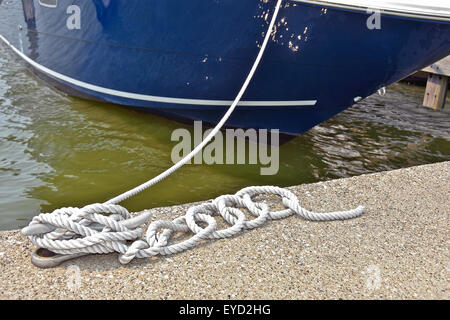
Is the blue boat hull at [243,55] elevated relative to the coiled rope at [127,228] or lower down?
elevated

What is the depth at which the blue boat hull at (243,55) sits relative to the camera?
3.74 m

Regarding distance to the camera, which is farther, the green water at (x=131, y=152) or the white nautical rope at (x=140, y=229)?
the green water at (x=131, y=152)

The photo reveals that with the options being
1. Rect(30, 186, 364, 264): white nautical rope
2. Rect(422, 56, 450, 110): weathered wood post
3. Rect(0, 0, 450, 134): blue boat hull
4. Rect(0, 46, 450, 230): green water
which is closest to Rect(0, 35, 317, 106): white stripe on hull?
Rect(0, 0, 450, 134): blue boat hull

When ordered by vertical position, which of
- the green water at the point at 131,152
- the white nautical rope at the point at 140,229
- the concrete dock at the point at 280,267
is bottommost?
the green water at the point at 131,152

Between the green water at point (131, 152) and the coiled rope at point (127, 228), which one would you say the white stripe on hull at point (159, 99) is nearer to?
the green water at point (131, 152)

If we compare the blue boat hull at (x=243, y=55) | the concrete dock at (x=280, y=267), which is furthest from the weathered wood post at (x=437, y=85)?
the concrete dock at (x=280, y=267)

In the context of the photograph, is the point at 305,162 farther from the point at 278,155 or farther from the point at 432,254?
the point at 432,254

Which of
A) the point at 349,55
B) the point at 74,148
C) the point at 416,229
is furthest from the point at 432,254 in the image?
the point at 74,148

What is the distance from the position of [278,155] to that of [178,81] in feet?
4.29
